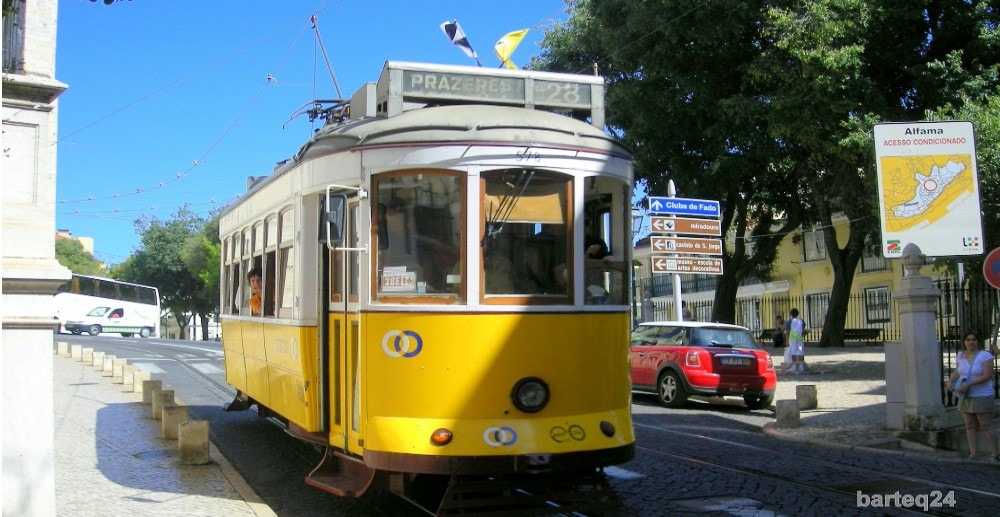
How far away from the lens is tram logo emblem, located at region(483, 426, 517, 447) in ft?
21.0

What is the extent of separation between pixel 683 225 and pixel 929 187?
6626 millimetres

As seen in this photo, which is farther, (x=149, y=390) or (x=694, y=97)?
(x=694, y=97)

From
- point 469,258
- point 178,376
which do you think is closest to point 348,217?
point 469,258

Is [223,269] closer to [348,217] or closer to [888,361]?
[348,217]

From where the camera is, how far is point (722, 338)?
16.1m

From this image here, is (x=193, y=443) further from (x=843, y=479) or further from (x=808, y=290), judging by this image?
(x=808, y=290)

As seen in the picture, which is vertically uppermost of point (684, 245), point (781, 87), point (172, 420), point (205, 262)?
point (781, 87)

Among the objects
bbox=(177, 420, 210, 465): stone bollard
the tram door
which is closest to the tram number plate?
the tram door

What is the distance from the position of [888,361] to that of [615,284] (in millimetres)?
6931

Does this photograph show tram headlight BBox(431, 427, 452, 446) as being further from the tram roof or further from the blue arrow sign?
the blue arrow sign

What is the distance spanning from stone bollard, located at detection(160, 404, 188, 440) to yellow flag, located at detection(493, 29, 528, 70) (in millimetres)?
5924

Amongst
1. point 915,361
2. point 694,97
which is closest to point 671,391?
point 915,361

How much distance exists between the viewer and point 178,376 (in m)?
22.0

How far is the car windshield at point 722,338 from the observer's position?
16.0 metres
